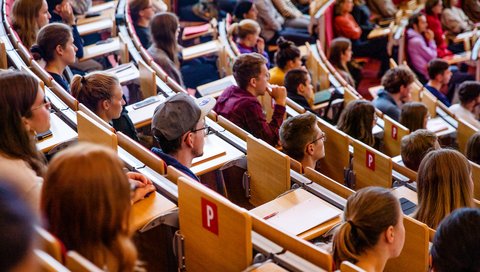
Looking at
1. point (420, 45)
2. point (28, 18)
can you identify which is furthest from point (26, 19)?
→ point (420, 45)

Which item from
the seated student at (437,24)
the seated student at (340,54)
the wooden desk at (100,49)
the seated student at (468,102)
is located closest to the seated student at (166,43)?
the wooden desk at (100,49)

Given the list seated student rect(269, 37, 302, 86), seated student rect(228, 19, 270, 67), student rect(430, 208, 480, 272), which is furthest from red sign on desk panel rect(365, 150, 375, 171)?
seated student rect(228, 19, 270, 67)

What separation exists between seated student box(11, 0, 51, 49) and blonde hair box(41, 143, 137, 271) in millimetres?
2770

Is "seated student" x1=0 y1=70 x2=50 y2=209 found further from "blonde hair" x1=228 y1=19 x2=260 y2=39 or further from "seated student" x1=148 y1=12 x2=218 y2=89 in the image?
"blonde hair" x1=228 y1=19 x2=260 y2=39

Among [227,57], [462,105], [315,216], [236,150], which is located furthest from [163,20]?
[315,216]

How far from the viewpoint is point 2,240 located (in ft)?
4.12

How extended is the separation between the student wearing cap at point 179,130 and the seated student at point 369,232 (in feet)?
2.57

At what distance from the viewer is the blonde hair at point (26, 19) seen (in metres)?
4.38

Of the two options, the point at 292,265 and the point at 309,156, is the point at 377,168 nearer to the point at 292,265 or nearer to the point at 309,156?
the point at 309,156

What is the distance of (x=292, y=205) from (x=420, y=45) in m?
4.06

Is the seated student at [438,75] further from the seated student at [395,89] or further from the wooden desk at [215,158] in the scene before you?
the wooden desk at [215,158]

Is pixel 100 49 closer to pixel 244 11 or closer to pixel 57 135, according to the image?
pixel 244 11

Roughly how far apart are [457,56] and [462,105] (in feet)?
6.07

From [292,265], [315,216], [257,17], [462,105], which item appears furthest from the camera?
[257,17]
